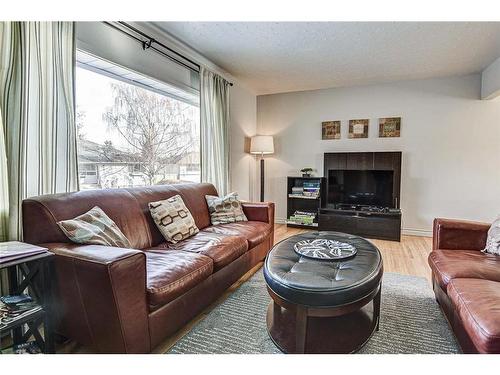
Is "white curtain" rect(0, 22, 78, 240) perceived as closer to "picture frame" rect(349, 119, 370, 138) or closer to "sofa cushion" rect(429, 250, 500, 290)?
"sofa cushion" rect(429, 250, 500, 290)

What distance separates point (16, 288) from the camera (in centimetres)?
151

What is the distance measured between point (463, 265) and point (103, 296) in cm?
207

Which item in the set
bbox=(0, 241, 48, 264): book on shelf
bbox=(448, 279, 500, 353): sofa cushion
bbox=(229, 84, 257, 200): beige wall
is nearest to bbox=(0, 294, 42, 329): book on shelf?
bbox=(0, 241, 48, 264): book on shelf

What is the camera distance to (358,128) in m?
4.51

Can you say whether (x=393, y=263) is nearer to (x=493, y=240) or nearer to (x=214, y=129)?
(x=493, y=240)

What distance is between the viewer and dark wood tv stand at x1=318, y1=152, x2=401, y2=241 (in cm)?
393

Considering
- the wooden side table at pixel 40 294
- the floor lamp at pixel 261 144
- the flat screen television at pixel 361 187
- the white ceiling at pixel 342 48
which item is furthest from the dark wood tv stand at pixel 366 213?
the wooden side table at pixel 40 294

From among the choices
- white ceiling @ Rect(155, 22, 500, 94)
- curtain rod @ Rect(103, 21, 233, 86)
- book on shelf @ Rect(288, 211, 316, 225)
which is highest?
white ceiling @ Rect(155, 22, 500, 94)

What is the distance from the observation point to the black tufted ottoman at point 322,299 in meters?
1.36

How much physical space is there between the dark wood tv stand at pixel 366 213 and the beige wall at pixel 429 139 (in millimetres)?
200

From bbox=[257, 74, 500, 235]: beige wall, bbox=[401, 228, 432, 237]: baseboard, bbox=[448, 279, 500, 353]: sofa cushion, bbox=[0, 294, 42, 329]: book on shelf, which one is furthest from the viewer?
bbox=[401, 228, 432, 237]: baseboard

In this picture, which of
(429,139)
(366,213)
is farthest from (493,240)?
(429,139)
